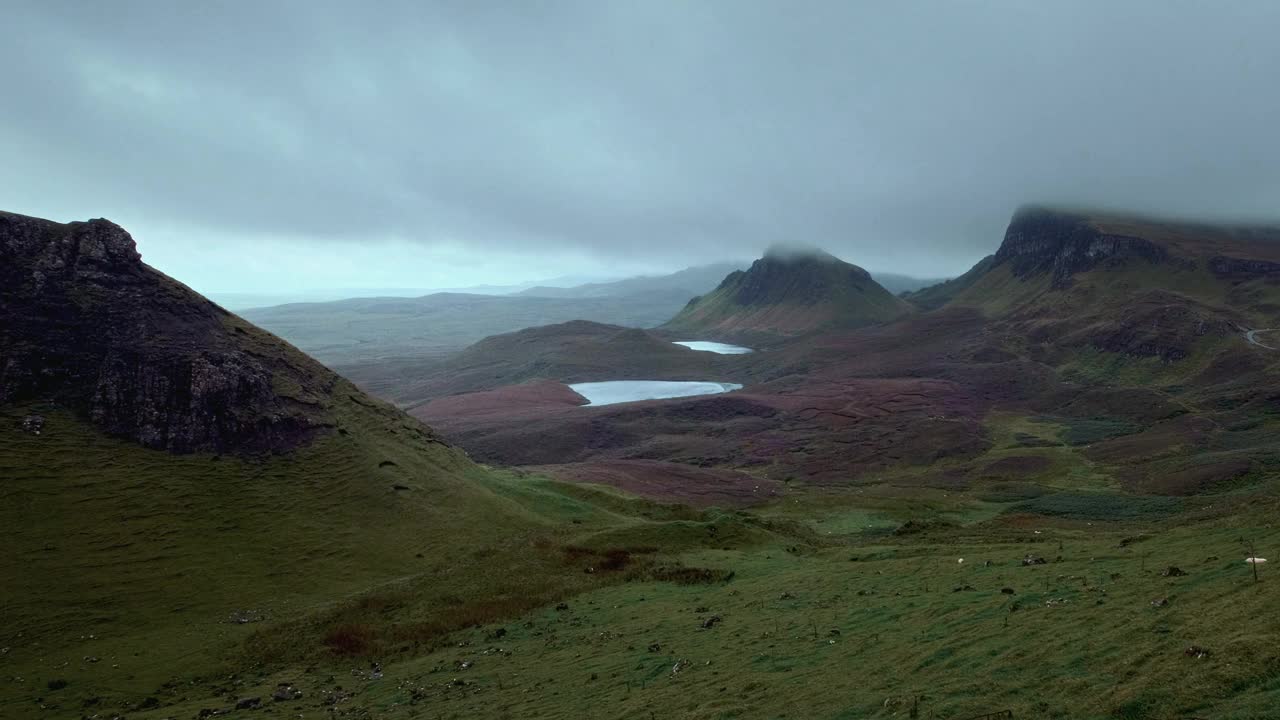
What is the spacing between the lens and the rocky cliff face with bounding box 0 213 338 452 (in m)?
46.1

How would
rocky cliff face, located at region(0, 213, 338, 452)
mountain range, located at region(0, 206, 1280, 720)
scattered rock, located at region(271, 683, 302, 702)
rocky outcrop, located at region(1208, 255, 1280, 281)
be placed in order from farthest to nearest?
rocky outcrop, located at region(1208, 255, 1280, 281), rocky cliff face, located at region(0, 213, 338, 452), scattered rock, located at region(271, 683, 302, 702), mountain range, located at region(0, 206, 1280, 720)

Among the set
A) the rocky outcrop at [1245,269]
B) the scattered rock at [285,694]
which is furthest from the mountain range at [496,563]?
the rocky outcrop at [1245,269]

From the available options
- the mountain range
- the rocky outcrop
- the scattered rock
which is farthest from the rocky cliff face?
the rocky outcrop

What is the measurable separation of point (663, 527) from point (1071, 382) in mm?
136949

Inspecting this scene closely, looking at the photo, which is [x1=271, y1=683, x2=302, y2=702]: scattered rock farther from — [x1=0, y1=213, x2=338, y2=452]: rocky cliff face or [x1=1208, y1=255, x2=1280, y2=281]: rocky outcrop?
[x1=1208, y1=255, x2=1280, y2=281]: rocky outcrop

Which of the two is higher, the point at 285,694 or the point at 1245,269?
the point at 1245,269

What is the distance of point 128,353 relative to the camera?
4809cm

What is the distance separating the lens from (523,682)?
23.9 metres

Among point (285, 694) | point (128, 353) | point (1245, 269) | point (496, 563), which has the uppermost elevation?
point (1245, 269)

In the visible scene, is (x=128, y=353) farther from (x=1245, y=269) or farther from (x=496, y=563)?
(x=1245, y=269)

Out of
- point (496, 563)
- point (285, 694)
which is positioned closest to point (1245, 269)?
point (496, 563)

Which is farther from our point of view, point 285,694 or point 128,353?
point 128,353

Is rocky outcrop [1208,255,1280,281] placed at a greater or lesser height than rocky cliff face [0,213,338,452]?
greater

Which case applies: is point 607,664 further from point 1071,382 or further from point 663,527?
point 1071,382
